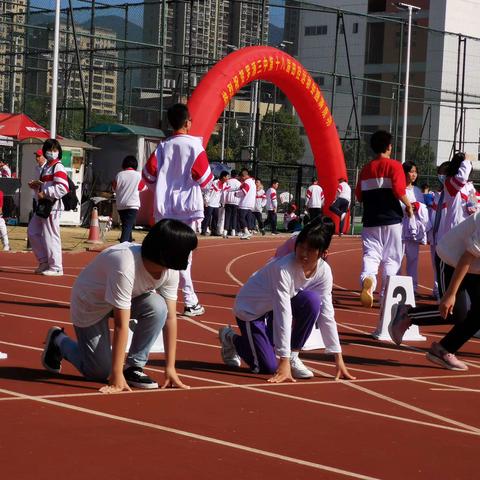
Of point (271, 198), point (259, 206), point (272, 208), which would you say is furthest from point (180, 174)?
point (272, 208)

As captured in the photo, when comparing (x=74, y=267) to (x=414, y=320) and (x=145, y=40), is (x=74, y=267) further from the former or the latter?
(x=145, y=40)

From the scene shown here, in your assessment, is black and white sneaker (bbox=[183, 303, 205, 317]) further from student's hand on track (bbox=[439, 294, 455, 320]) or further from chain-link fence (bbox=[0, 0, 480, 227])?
chain-link fence (bbox=[0, 0, 480, 227])

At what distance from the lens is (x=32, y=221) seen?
643 inches

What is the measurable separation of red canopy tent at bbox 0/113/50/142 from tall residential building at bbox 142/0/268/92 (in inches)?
164

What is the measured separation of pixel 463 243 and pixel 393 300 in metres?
2.33

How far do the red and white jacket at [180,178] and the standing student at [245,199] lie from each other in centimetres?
2050

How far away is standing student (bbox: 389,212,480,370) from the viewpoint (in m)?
9.09

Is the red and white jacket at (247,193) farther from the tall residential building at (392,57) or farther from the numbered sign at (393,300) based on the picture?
the tall residential building at (392,57)

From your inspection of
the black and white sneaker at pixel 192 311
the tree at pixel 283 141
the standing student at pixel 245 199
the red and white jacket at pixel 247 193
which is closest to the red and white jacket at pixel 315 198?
the standing student at pixel 245 199

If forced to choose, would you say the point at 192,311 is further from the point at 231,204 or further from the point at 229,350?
the point at 231,204

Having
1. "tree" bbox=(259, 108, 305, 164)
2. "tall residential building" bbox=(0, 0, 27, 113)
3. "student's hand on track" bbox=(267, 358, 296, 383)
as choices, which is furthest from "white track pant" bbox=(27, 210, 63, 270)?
"tree" bbox=(259, 108, 305, 164)

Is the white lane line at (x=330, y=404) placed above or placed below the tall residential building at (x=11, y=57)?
below

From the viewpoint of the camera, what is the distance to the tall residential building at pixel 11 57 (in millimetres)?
41250

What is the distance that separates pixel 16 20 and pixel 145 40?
20.8ft
